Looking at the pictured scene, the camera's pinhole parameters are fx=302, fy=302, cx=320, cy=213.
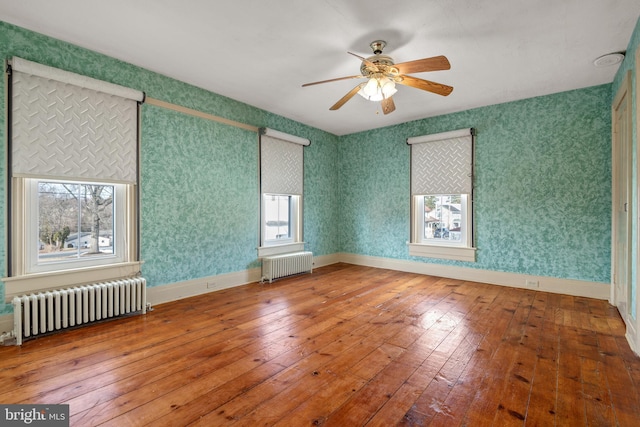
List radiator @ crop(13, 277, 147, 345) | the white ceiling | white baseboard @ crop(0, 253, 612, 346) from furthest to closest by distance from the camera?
1. white baseboard @ crop(0, 253, 612, 346)
2. radiator @ crop(13, 277, 147, 345)
3. the white ceiling

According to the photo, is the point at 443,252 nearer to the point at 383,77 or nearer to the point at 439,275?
the point at 439,275

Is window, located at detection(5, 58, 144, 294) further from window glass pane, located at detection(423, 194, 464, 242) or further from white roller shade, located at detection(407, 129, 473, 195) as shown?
window glass pane, located at detection(423, 194, 464, 242)

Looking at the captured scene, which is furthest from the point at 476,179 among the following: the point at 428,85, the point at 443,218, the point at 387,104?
the point at 428,85

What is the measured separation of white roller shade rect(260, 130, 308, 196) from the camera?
4.94 m

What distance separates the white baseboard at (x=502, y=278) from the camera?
13.3 ft

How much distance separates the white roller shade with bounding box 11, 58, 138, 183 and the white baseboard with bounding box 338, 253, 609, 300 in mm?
4439

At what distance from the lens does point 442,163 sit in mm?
5168

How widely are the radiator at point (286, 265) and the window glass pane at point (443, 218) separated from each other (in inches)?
87.0

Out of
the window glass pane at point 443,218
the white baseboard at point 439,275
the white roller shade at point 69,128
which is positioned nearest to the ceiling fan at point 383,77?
the white roller shade at point 69,128

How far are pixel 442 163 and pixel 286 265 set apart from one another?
3166mm

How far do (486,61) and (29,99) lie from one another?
4545mm

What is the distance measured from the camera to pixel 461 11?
8.13 ft

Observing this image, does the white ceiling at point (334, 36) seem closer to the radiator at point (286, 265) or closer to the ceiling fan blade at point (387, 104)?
the ceiling fan blade at point (387, 104)

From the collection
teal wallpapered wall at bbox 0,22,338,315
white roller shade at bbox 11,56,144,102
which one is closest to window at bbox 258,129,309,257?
teal wallpapered wall at bbox 0,22,338,315
